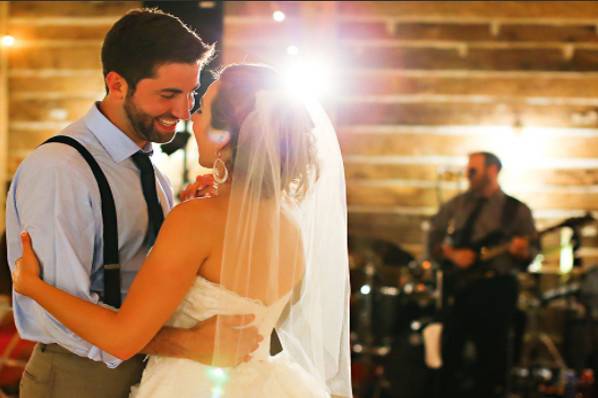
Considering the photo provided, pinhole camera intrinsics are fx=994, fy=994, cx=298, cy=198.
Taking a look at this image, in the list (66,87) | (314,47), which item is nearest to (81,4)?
(66,87)

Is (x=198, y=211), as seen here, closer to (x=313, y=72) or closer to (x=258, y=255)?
(x=258, y=255)

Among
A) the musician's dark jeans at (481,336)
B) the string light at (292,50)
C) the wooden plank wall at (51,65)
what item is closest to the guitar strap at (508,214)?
the musician's dark jeans at (481,336)

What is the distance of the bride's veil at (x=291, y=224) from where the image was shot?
8.07 ft

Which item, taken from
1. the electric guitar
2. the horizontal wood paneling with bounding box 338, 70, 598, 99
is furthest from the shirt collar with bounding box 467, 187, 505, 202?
the horizontal wood paneling with bounding box 338, 70, 598, 99

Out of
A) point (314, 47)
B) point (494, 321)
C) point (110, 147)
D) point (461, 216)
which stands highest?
point (314, 47)

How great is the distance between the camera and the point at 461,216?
665 centimetres

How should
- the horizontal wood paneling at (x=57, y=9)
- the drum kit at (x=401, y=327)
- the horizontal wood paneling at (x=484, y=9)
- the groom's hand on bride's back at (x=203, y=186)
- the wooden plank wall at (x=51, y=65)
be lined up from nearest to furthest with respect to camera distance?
the groom's hand on bride's back at (x=203, y=186), the drum kit at (x=401, y=327), the horizontal wood paneling at (x=484, y=9), the horizontal wood paneling at (x=57, y=9), the wooden plank wall at (x=51, y=65)

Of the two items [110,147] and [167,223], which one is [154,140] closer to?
[110,147]

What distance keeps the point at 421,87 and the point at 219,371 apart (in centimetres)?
517

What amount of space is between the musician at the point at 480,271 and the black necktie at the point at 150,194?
13.5 ft

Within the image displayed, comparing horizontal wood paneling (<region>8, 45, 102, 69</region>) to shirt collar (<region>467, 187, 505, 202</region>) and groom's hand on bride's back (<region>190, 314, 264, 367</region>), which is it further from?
groom's hand on bride's back (<region>190, 314, 264, 367</region>)

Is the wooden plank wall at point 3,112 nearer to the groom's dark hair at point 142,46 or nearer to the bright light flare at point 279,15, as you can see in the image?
the bright light flare at point 279,15

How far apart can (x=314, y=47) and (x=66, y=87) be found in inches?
84.4

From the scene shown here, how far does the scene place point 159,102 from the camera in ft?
8.36
